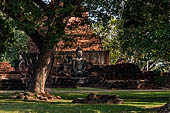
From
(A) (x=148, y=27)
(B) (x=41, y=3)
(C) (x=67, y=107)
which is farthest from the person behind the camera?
(B) (x=41, y=3)

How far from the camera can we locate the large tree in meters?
16.1

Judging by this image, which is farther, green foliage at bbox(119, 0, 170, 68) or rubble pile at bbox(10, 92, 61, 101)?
rubble pile at bbox(10, 92, 61, 101)

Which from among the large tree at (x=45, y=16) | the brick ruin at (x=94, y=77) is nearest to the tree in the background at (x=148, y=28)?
the large tree at (x=45, y=16)

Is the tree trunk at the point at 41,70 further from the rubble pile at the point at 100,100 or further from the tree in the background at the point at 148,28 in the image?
the tree in the background at the point at 148,28

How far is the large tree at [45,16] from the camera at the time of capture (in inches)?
635

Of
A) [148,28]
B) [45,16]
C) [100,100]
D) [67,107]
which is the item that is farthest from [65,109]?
[45,16]

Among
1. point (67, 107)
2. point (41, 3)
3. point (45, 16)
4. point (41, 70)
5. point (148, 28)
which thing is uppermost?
point (41, 3)

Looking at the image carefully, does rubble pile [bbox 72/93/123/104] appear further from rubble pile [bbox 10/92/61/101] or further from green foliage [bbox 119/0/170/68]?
rubble pile [bbox 10/92/61/101]

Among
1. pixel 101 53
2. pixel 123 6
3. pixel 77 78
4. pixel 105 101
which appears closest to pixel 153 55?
pixel 105 101

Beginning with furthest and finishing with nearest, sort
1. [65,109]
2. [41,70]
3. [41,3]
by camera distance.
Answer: [41,3] < [41,70] < [65,109]

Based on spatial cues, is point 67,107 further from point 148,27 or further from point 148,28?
point 148,27

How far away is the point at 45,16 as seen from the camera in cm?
1852

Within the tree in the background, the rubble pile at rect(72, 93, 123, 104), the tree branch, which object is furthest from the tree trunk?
the tree in the background

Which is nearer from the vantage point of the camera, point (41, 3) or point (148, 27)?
point (148, 27)
